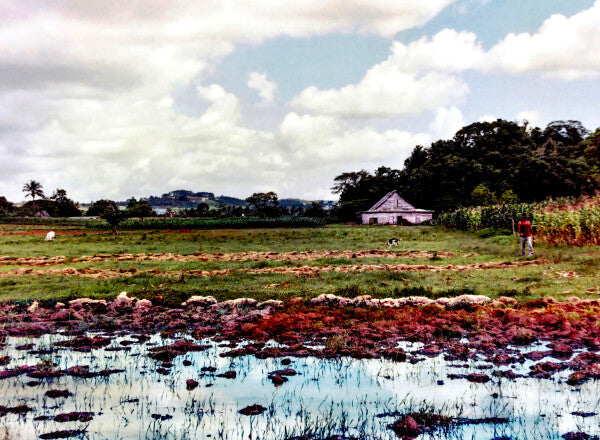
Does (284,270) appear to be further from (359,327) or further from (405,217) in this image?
(405,217)

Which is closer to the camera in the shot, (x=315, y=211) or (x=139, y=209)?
(x=139, y=209)

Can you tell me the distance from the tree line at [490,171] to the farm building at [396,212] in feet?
9.39

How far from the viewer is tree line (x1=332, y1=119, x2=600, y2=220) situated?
2488 inches

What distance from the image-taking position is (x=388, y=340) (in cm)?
1037

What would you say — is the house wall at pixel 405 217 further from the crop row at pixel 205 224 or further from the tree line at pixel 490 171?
the crop row at pixel 205 224

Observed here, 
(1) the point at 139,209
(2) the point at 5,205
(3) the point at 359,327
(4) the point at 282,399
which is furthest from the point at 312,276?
(2) the point at 5,205

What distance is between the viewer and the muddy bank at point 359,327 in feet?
31.0

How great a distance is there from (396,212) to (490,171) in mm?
15355

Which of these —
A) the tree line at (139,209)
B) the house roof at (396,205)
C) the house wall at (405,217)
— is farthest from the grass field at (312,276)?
the tree line at (139,209)

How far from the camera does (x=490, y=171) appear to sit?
70125 mm

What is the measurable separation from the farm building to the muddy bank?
2607 inches

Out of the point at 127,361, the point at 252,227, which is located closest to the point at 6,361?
the point at 127,361

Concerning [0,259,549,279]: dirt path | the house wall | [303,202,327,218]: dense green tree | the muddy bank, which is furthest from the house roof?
the muddy bank

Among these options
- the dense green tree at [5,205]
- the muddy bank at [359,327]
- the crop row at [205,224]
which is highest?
the dense green tree at [5,205]
